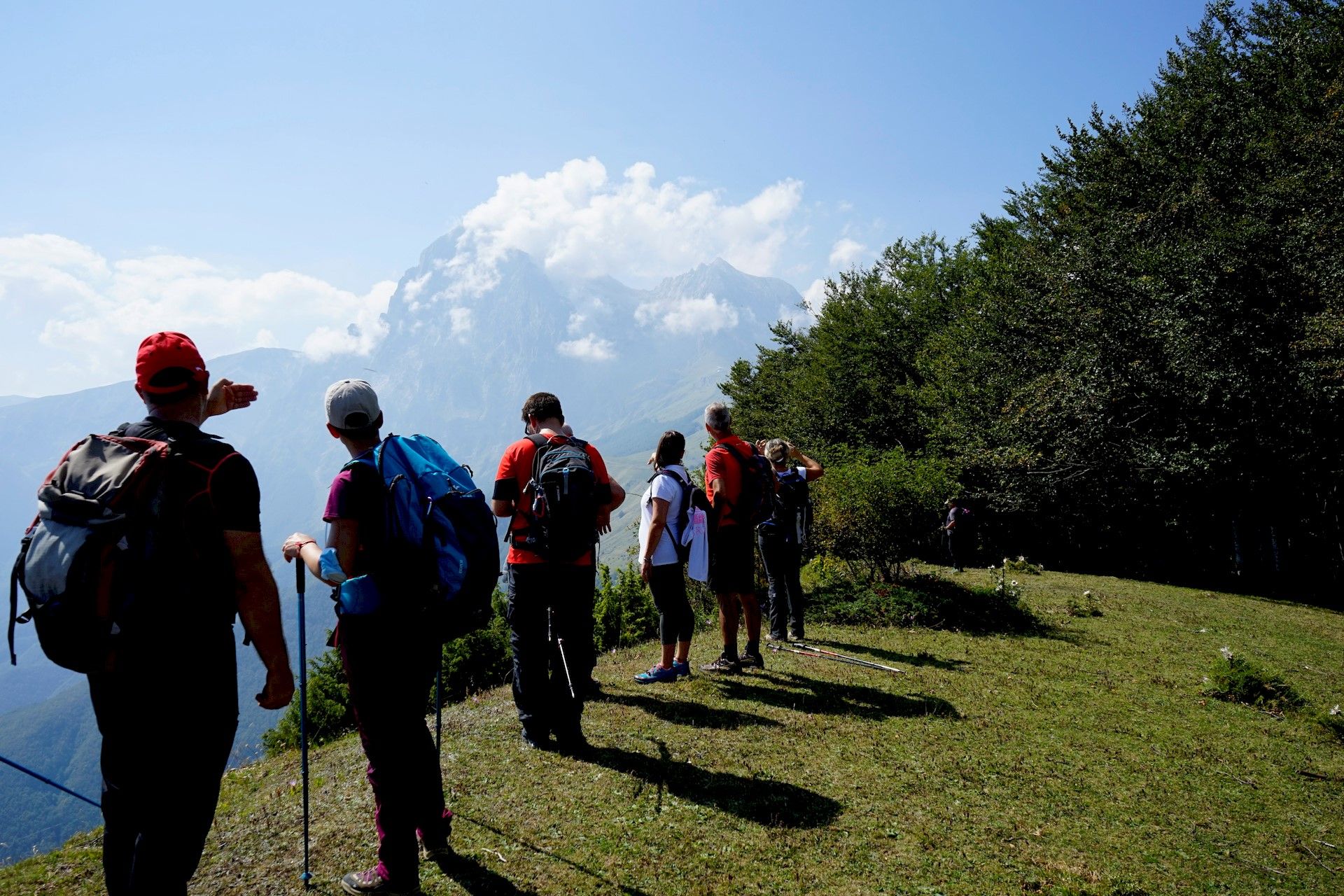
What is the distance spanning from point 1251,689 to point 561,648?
261 inches

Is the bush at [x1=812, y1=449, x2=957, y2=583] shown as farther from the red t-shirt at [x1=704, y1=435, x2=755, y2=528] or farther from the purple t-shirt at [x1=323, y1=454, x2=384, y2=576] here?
the purple t-shirt at [x1=323, y1=454, x2=384, y2=576]

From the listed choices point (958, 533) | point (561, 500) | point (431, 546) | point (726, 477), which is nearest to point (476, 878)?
point (431, 546)

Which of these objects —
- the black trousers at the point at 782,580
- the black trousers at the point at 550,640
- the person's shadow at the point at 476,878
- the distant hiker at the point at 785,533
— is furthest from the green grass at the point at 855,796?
the distant hiker at the point at 785,533

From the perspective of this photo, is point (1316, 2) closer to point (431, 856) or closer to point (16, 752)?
Answer: point (431, 856)

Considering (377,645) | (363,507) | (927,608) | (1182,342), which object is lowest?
(927,608)

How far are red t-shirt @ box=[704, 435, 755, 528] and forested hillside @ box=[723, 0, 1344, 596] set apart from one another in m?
4.60

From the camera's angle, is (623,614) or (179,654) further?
(623,614)

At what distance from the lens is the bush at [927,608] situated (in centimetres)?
977

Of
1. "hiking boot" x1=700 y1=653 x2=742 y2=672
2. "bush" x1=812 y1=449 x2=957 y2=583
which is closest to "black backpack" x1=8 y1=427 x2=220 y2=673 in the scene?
"hiking boot" x1=700 y1=653 x2=742 y2=672

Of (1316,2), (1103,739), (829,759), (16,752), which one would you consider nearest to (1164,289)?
(1316,2)

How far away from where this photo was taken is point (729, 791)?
15.5 ft

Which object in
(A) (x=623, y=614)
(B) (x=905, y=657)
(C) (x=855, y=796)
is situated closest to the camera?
(C) (x=855, y=796)

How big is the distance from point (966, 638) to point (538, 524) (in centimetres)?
635

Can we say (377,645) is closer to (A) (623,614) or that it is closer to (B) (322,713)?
(A) (623,614)
